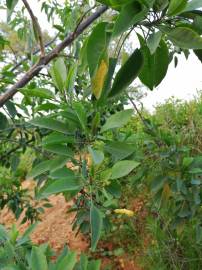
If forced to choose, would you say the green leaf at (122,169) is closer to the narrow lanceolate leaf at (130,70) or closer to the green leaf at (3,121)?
the narrow lanceolate leaf at (130,70)

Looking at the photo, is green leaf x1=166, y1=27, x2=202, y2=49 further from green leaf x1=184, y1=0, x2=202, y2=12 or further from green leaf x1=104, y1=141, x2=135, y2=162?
green leaf x1=104, y1=141, x2=135, y2=162

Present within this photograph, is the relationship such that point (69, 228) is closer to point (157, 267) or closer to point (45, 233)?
point (45, 233)

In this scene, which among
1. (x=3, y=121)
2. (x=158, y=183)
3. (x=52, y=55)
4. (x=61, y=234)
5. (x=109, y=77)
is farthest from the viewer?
(x=61, y=234)

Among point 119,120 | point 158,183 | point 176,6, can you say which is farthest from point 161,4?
point 158,183

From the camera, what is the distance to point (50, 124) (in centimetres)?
66

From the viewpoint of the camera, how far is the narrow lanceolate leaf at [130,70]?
520 mm

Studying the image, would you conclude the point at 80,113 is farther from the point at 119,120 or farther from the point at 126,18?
the point at 126,18

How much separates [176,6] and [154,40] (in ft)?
0.14

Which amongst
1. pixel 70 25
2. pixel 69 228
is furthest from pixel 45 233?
pixel 70 25

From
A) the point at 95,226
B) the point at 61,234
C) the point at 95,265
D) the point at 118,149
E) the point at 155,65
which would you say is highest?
the point at 155,65

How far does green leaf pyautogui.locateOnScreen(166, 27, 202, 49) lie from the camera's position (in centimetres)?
44

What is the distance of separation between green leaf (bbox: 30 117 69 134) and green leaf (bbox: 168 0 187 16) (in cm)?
28

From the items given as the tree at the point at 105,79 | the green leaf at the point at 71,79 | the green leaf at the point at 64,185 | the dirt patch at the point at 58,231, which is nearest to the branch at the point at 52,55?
the tree at the point at 105,79

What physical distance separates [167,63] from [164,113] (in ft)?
11.7
